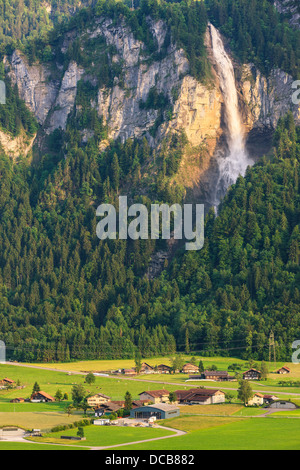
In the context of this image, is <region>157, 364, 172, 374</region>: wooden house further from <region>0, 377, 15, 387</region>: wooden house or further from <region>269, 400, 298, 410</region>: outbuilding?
<region>269, 400, 298, 410</region>: outbuilding

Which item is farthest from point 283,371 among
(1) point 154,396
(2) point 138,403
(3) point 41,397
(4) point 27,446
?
(4) point 27,446

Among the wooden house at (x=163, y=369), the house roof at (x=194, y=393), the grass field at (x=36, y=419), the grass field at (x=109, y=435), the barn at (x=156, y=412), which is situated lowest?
the grass field at (x=36, y=419)

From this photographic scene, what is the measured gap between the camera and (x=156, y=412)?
122 meters

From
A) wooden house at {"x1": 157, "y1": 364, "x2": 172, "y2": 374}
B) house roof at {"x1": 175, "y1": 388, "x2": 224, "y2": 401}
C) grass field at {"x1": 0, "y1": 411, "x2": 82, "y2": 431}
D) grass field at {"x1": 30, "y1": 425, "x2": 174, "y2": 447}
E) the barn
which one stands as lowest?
grass field at {"x1": 0, "y1": 411, "x2": 82, "y2": 431}

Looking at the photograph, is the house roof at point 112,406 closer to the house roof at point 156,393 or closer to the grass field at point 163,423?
the grass field at point 163,423

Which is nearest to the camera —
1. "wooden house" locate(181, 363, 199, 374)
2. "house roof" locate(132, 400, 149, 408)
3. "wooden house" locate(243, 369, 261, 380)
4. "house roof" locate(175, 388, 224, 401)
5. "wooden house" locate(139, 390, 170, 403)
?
"house roof" locate(132, 400, 149, 408)

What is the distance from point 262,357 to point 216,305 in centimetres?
2087

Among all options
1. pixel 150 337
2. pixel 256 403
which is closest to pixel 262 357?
pixel 150 337

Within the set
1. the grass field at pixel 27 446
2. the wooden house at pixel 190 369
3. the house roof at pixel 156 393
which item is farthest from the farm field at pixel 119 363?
the grass field at pixel 27 446

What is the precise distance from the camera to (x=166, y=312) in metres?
195

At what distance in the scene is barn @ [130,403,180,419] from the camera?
12126 centimetres

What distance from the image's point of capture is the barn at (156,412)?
121m

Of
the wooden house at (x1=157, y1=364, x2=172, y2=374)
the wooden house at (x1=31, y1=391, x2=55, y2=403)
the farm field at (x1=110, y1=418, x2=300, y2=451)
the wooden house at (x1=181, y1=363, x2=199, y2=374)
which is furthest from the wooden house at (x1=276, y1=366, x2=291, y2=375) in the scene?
the farm field at (x1=110, y1=418, x2=300, y2=451)
